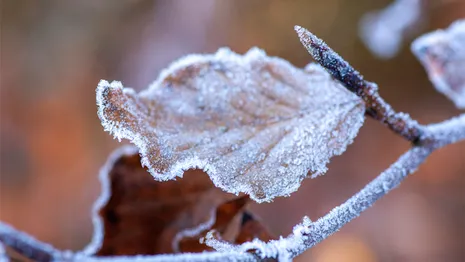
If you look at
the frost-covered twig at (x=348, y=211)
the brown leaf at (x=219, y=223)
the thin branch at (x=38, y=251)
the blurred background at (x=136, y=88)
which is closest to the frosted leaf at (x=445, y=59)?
the frost-covered twig at (x=348, y=211)

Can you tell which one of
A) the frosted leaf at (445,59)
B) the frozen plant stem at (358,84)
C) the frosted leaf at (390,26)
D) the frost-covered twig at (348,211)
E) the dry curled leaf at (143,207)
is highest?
the frosted leaf at (390,26)

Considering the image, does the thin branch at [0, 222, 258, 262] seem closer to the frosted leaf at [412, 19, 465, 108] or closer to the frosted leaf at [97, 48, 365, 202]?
the frosted leaf at [97, 48, 365, 202]

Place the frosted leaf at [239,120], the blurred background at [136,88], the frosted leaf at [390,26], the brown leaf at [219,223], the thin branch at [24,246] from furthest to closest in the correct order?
the blurred background at [136,88]
the frosted leaf at [390,26]
the brown leaf at [219,223]
the frosted leaf at [239,120]
the thin branch at [24,246]

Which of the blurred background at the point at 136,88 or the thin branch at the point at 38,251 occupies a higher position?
the blurred background at the point at 136,88

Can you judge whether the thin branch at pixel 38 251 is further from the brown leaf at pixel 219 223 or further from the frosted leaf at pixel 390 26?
the frosted leaf at pixel 390 26

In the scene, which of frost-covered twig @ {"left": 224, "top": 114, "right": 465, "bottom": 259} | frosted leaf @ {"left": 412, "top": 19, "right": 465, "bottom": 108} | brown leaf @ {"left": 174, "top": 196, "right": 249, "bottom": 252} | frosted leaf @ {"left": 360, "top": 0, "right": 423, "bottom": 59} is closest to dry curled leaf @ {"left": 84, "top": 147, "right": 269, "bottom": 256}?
brown leaf @ {"left": 174, "top": 196, "right": 249, "bottom": 252}

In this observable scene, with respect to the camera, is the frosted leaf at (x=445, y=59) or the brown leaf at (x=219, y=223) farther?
the frosted leaf at (x=445, y=59)

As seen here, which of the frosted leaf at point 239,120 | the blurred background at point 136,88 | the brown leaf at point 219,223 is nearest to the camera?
the frosted leaf at point 239,120

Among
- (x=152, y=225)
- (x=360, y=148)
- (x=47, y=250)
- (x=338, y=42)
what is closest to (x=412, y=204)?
(x=360, y=148)
